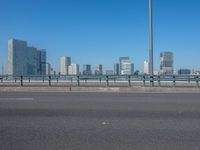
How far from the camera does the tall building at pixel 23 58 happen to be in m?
64.9

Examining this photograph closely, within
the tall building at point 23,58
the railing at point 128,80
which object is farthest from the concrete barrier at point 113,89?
the tall building at point 23,58

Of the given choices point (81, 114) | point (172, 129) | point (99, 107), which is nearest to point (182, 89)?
point (99, 107)

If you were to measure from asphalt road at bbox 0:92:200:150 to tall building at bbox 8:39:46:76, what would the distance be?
53.7 meters

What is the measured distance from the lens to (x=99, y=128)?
7680 millimetres

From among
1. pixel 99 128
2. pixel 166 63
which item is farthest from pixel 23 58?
pixel 99 128

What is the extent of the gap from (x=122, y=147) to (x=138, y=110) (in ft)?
15.8

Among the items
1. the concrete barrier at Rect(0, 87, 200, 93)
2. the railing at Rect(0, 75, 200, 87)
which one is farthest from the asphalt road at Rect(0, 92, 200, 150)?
the railing at Rect(0, 75, 200, 87)

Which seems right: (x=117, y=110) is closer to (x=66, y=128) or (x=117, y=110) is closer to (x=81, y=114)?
(x=81, y=114)

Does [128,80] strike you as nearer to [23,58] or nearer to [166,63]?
[166,63]

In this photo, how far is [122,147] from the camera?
601 cm

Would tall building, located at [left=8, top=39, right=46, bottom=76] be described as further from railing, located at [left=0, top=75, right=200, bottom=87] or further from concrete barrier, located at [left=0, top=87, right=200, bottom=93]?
concrete barrier, located at [left=0, top=87, right=200, bottom=93]

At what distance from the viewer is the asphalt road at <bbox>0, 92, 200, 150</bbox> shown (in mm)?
6199

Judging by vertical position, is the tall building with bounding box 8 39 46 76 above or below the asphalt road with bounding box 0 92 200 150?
above

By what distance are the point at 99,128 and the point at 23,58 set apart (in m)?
64.2
